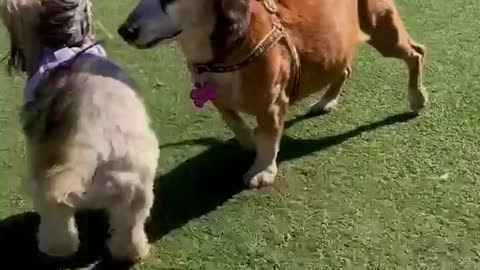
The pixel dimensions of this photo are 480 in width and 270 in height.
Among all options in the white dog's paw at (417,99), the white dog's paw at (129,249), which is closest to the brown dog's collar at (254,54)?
the white dog's paw at (129,249)

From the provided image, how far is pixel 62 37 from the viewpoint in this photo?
1897 millimetres

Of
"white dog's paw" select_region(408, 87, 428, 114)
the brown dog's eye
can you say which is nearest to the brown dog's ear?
the brown dog's eye

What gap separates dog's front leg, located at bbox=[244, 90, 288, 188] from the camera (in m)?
2.39

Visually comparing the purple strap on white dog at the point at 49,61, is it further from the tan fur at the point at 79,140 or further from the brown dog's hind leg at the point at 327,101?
the brown dog's hind leg at the point at 327,101

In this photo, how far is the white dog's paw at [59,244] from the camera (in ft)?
6.58

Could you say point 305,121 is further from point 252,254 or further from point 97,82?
point 97,82

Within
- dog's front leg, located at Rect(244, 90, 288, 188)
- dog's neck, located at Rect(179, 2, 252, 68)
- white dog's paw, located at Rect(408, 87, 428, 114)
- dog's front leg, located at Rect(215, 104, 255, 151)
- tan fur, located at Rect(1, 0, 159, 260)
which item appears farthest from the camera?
white dog's paw, located at Rect(408, 87, 428, 114)

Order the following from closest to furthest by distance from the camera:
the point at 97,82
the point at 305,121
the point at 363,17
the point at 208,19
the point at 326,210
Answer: the point at 97,82, the point at 208,19, the point at 326,210, the point at 363,17, the point at 305,121

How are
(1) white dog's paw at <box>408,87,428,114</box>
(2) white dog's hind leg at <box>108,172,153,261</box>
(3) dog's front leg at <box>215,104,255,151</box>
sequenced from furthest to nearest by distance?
(1) white dog's paw at <box>408,87,428,114</box>
(3) dog's front leg at <box>215,104,255,151</box>
(2) white dog's hind leg at <box>108,172,153,261</box>

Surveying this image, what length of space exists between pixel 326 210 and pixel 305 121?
1.56 ft

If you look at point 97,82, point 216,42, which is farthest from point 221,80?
point 97,82

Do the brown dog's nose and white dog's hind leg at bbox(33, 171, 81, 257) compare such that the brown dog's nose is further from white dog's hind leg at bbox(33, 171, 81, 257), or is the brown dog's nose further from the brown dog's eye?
white dog's hind leg at bbox(33, 171, 81, 257)

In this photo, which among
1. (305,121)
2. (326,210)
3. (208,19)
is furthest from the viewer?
(305,121)

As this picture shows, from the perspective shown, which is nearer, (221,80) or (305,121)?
(221,80)
